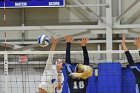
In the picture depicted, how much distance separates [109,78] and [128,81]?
449mm

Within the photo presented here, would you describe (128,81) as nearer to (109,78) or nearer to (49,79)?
(109,78)

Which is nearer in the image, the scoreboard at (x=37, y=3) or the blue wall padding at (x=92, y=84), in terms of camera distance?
the blue wall padding at (x=92, y=84)

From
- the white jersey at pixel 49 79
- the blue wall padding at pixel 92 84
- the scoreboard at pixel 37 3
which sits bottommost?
the blue wall padding at pixel 92 84

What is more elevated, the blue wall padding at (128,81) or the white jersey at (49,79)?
the white jersey at (49,79)

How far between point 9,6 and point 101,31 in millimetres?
2439

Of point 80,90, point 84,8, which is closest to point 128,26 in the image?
point 84,8

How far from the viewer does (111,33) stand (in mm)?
9211

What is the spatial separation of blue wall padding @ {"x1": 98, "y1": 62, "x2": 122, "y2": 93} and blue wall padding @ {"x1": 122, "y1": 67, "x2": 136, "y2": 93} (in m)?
0.12

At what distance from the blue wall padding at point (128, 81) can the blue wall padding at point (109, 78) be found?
0.12 m

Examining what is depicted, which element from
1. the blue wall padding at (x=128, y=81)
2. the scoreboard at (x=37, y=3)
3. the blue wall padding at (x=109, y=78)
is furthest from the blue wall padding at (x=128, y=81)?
the scoreboard at (x=37, y=3)

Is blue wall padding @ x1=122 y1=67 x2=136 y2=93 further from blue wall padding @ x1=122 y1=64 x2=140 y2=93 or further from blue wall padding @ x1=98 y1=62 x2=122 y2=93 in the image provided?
blue wall padding @ x1=98 y1=62 x2=122 y2=93

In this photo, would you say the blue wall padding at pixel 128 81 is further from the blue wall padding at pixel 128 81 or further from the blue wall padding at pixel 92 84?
the blue wall padding at pixel 92 84

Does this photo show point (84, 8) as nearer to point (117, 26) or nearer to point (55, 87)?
point (117, 26)

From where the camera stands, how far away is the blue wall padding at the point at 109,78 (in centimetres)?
819
